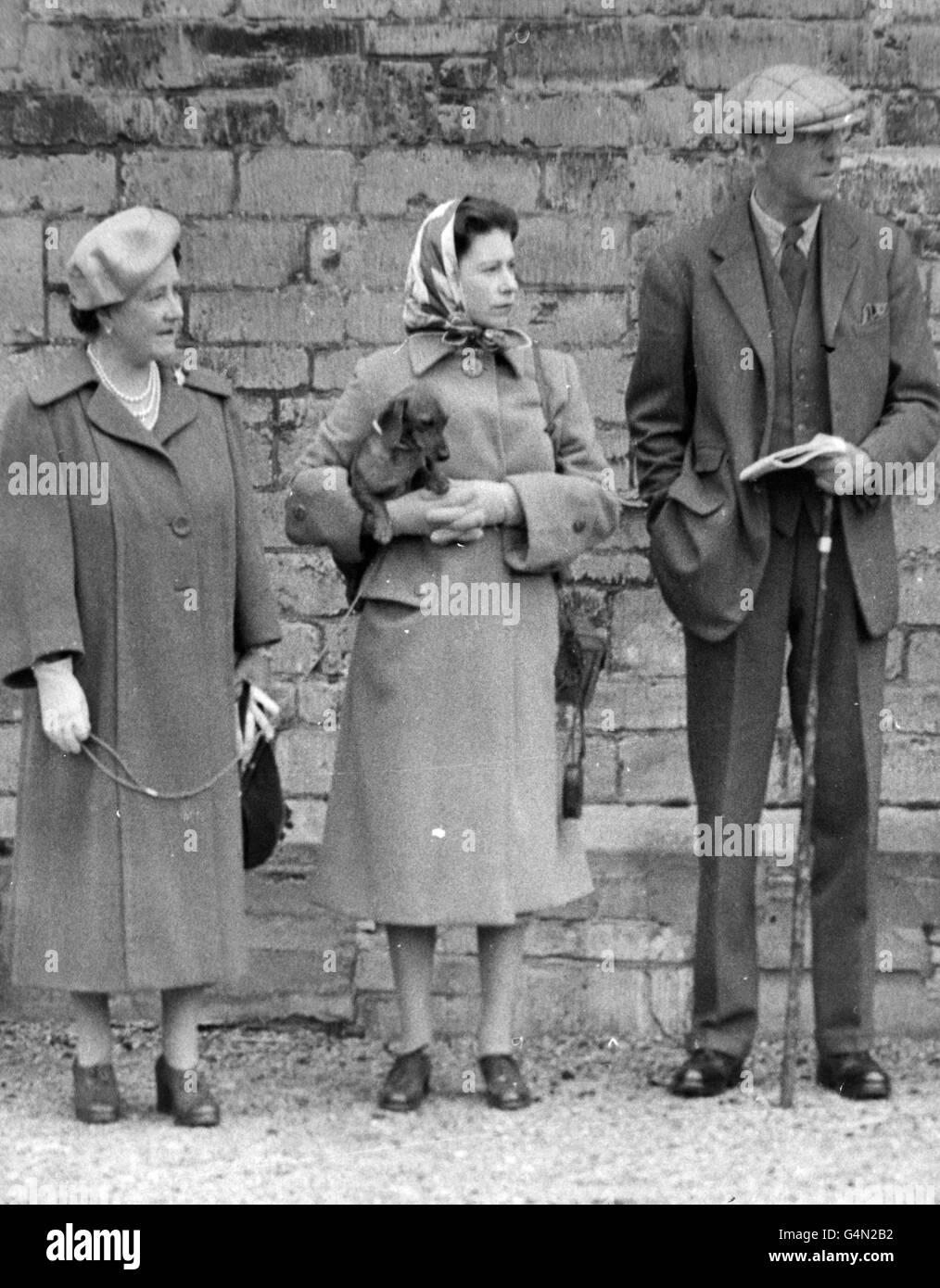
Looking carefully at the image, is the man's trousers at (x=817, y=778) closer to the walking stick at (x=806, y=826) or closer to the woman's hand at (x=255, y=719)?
the walking stick at (x=806, y=826)

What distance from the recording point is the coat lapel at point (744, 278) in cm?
582

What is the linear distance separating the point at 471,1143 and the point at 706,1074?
636 mm

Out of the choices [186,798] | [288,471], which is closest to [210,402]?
[186,798]

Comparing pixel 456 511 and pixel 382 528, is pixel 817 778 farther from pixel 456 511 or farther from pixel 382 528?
pixel 382 528

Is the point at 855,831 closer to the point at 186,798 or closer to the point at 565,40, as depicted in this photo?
the point at 186,798

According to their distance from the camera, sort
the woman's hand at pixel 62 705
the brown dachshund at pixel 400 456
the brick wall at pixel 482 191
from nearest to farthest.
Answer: the woman's hand at pixel 62 705
the brown dachshund at pixel 400 456
the brick wall at pixel 482 191

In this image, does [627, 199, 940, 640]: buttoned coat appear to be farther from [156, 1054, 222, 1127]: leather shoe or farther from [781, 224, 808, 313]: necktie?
[156, 1054, 222, 1127]: leather shoe

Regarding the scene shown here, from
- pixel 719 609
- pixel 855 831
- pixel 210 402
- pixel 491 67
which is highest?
pixel 491 67

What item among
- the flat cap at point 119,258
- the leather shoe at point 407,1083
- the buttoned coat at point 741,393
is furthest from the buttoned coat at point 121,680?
the buttoned coat at point 741,393

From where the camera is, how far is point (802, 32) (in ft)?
22.9

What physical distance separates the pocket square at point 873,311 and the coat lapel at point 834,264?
58 millimetres

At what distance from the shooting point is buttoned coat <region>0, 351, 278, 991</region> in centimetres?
559
